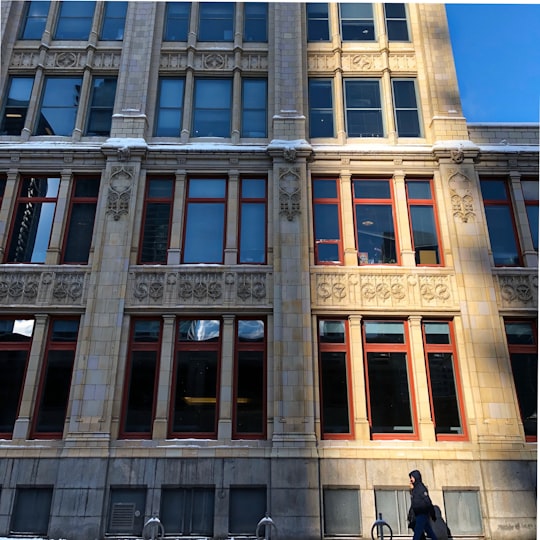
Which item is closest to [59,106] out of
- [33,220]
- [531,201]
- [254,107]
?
[33,220]

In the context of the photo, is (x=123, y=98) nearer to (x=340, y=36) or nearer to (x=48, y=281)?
(x=48, y=281)

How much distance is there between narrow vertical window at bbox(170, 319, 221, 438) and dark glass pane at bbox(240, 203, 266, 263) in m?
2.44

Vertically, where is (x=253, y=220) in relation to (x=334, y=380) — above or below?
above

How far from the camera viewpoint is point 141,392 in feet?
45.1

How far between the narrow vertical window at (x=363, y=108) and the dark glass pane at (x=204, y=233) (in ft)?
18.3

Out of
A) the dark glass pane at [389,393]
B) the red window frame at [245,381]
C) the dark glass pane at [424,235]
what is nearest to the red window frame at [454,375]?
the dark glass pane at [389,393]

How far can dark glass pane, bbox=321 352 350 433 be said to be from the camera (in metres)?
13.5

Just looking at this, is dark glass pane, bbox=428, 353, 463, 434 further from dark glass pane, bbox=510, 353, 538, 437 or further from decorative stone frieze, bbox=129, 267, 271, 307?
decorative stone frieze, bbox=129, 267, 271, 307

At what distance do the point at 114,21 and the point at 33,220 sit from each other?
855 centimetres

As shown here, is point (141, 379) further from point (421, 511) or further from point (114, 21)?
point (114, 21)

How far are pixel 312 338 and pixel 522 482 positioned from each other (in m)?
6.69

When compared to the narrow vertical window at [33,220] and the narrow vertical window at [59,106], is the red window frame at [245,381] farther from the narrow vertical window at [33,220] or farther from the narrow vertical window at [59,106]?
the narrow vertical window at [59,106]

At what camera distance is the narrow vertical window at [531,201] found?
15576 millimetres

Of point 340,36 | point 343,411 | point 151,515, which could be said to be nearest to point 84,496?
point 151,515
